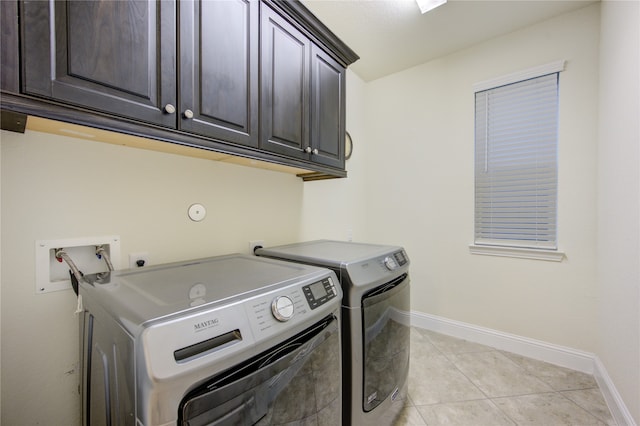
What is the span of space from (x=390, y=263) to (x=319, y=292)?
0.58 meters

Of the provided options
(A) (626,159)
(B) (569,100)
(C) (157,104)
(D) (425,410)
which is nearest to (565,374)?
(D) (425,410)

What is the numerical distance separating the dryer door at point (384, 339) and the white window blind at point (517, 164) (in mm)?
1323

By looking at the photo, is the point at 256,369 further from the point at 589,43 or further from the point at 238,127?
the point at 589,43

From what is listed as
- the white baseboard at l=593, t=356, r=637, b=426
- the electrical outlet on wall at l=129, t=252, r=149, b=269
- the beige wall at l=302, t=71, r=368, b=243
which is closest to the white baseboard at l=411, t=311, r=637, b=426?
the white baseboard at l=593, t=356, r=637, b=426

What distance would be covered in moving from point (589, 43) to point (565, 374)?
2.42 meters

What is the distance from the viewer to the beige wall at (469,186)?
193 cm

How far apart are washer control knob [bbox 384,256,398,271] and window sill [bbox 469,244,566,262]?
4.48 feet

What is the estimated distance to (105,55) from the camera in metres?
0.75

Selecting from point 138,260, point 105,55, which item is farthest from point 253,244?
point 105,55

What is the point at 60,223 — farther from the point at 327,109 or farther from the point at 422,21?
the point at 422,21

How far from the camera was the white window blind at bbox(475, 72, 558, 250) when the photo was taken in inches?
80.7

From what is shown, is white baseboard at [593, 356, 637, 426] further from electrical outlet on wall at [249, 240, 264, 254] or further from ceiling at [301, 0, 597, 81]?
ceiling at [301, 0, 597, 81]

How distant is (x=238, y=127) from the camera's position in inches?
44.2

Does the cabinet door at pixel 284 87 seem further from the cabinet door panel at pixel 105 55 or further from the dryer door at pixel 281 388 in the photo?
the dryer door at pixel 281 388
